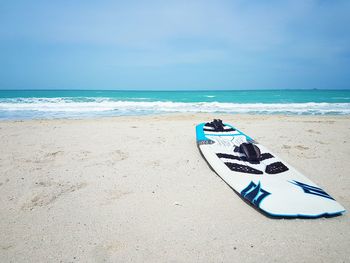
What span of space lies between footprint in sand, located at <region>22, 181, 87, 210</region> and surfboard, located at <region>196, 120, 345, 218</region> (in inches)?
80.9

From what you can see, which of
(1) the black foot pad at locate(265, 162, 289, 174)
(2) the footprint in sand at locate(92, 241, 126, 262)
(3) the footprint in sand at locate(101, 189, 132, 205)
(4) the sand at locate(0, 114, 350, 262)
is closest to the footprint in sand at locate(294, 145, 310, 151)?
(4) the sand at locate(0, 114, 350, 262)

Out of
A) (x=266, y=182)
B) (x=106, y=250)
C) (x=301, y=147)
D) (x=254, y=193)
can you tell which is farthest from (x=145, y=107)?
(x=106, y=250)

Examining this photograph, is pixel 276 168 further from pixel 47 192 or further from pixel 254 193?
pixel 47 192

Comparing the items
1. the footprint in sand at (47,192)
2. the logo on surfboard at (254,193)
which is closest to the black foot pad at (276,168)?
the logo on surfboard at (254,193)

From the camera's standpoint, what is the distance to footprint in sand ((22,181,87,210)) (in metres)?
2.65

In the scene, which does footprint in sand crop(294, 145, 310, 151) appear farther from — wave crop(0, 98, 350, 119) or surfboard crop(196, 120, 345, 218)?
wave crop(0, 98, 350, 119)

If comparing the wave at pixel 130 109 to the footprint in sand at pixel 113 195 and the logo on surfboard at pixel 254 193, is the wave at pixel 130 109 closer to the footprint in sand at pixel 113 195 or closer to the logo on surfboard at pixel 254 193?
the footprint in sand at pixel 113 195

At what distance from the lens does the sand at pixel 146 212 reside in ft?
6.35

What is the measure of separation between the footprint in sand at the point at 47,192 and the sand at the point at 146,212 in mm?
13

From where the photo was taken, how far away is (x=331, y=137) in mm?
5562

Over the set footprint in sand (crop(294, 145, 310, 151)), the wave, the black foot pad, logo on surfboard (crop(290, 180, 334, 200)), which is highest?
the wave

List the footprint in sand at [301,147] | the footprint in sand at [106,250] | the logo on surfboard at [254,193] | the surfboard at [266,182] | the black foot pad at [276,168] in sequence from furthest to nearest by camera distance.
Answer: the footprint in sand at [301,147]
the black foot pad at [276,168]
the logo on surfboard at [254,193]
the surfboard at [266,182]
the footprint in sand at [106,250]

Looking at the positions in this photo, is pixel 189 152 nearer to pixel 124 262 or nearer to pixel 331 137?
pixel 124 262

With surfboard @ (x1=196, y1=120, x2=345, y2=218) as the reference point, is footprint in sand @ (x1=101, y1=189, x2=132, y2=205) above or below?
below
